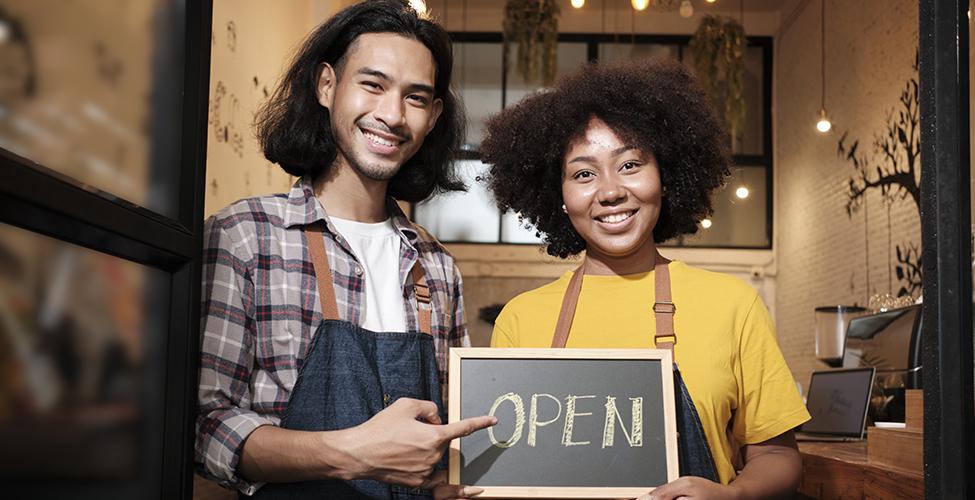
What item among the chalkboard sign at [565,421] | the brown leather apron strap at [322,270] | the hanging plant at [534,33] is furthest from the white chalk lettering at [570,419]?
the hanging plant at [534,33]

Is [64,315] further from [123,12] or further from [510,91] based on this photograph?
[510,91]

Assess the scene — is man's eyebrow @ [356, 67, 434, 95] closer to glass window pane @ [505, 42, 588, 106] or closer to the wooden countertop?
the wooden countertop

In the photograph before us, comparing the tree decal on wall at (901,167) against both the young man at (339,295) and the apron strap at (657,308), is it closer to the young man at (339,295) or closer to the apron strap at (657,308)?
the apron strap at (657,308)

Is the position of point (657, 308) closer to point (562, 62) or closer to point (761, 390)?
point (761, 390)

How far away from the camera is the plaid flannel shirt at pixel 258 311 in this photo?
67.9 inches

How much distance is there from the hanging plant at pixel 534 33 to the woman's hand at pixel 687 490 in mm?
7252

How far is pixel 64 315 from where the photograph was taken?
114cm

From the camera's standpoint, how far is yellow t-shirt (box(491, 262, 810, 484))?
1.87 m

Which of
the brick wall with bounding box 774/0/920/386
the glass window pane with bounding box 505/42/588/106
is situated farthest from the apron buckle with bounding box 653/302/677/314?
the glass window pane with bounding box 505/42/588/106

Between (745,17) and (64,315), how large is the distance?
10824 mm

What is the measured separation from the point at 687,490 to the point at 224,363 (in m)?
0.87

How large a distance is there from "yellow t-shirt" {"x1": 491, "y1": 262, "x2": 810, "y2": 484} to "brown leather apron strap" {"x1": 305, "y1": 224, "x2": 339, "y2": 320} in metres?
0.42

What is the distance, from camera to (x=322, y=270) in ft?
6.39

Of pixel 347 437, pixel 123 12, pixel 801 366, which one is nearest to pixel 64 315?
pixel 123 12
